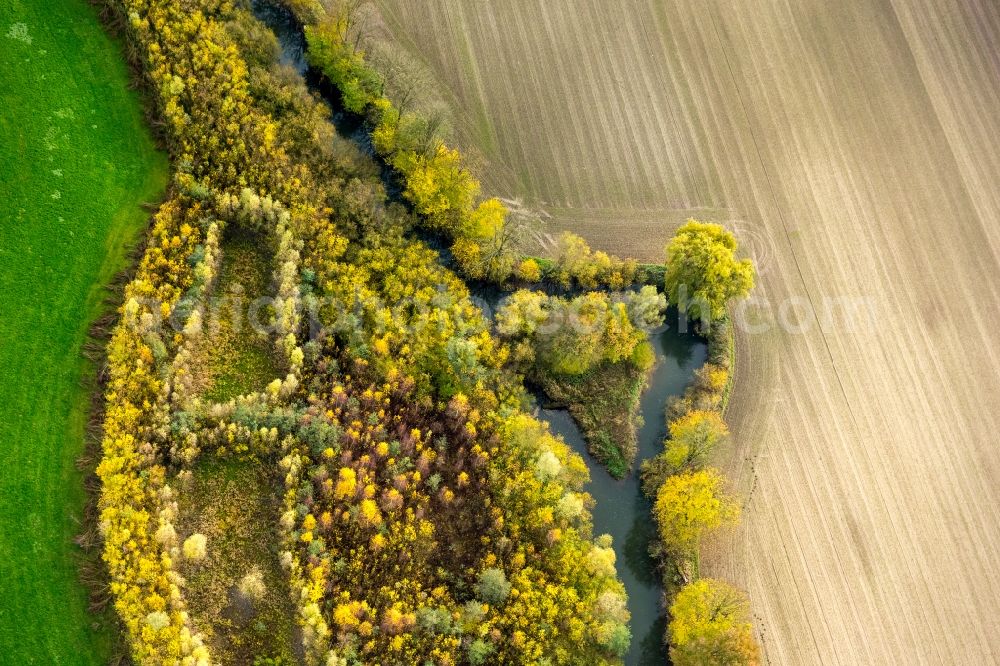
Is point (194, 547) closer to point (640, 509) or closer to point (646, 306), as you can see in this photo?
point (640, 509)

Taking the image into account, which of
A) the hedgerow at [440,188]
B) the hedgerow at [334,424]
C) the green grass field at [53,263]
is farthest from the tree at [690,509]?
the green grass field at [53,263]

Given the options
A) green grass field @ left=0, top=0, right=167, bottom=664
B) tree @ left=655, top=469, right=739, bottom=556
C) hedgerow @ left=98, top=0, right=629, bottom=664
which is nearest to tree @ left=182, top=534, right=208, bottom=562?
hedgerow @ left=98, top=0, right=629, bottom=664

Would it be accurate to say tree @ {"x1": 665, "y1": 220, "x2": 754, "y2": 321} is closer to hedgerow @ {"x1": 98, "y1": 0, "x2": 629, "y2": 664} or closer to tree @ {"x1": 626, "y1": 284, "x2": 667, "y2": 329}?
tree @ {"x1": 626, "y1": 284, "x2": 667, "y2": 329}

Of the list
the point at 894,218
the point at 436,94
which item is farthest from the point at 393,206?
the point at 894,218

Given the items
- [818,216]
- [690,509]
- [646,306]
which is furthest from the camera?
[818,216]

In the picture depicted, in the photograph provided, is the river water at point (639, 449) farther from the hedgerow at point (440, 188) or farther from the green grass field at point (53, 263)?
the green grass field at point (53, 263)

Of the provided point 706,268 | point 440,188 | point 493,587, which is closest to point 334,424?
point 493,587

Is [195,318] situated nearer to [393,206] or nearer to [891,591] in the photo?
[393,206]
